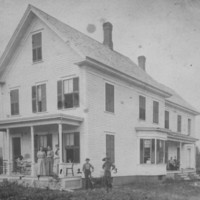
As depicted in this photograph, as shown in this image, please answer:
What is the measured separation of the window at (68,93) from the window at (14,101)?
3.59 metres

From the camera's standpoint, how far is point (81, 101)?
15.8 meters

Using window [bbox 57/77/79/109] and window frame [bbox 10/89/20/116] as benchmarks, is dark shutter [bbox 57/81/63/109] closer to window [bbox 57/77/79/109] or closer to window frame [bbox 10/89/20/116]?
window [bbox 57/77/79/109]

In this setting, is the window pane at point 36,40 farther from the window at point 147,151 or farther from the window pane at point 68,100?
the window at point 147,151

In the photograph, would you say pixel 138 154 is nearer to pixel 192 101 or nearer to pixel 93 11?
pixel 93 11

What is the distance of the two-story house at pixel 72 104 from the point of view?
1572 centimetres

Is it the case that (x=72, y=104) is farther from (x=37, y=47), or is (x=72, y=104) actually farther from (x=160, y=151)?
(x=160, y=151)

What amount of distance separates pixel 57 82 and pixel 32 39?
3349 mm

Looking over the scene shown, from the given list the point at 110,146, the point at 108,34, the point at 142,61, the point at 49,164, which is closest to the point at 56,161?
the point at 49,164

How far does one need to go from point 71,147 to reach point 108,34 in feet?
34.5

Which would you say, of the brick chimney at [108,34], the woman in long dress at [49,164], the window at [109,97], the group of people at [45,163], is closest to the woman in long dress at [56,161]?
the group of people at [45,163]

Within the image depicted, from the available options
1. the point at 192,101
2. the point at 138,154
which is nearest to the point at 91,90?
the point at 138,154

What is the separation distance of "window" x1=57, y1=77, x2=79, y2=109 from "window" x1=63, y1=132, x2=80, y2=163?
5.29 feet

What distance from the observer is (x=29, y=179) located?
1467cm

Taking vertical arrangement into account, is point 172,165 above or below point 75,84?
below
